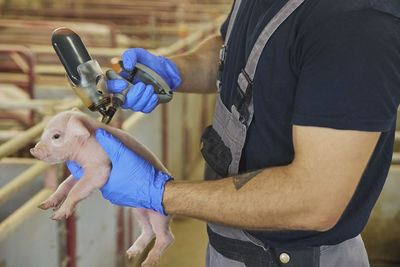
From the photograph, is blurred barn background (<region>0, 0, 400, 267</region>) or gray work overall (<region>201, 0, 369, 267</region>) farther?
blurred barn background (<region>0, 0, 400, 267</region>)

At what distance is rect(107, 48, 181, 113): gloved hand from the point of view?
1502 mm

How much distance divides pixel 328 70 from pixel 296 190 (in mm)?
285

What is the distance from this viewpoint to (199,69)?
199 centimetres

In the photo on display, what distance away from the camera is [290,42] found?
135cm

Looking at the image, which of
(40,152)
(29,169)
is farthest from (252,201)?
(29,169)

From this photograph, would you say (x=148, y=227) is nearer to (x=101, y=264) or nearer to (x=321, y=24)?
(x=321, y=24)

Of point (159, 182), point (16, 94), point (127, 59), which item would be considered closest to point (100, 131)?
point (159, 182)

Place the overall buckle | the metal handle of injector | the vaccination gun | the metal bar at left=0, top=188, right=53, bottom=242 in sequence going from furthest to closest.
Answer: the metal bar at left=0, top=188, right=53, bottom=242, the metal handle of injector, the overall buckle, the vaccination gun

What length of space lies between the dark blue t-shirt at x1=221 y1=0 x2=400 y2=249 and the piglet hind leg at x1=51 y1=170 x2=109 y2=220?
1.43ft

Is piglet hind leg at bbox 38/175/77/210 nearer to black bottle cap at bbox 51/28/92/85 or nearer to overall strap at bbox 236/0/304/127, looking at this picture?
black bottle cap at bbox 51/28/92/85

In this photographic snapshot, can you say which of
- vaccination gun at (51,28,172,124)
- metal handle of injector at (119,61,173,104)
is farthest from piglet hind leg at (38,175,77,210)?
metal handle of injector at (119,61,173,104)

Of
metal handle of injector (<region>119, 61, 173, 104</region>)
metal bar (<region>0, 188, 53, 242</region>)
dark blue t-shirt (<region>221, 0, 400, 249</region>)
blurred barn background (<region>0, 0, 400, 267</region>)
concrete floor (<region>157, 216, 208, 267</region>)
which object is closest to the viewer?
dark blue t-shirt (<region>221, 0, 400, 249</region>)

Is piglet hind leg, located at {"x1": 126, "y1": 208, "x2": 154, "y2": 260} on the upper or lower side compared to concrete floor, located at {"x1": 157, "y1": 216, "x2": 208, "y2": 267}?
upper

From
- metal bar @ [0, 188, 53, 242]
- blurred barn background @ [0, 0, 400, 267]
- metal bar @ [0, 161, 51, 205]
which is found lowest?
blurred barn background @ [0, 0, 400, 267]
